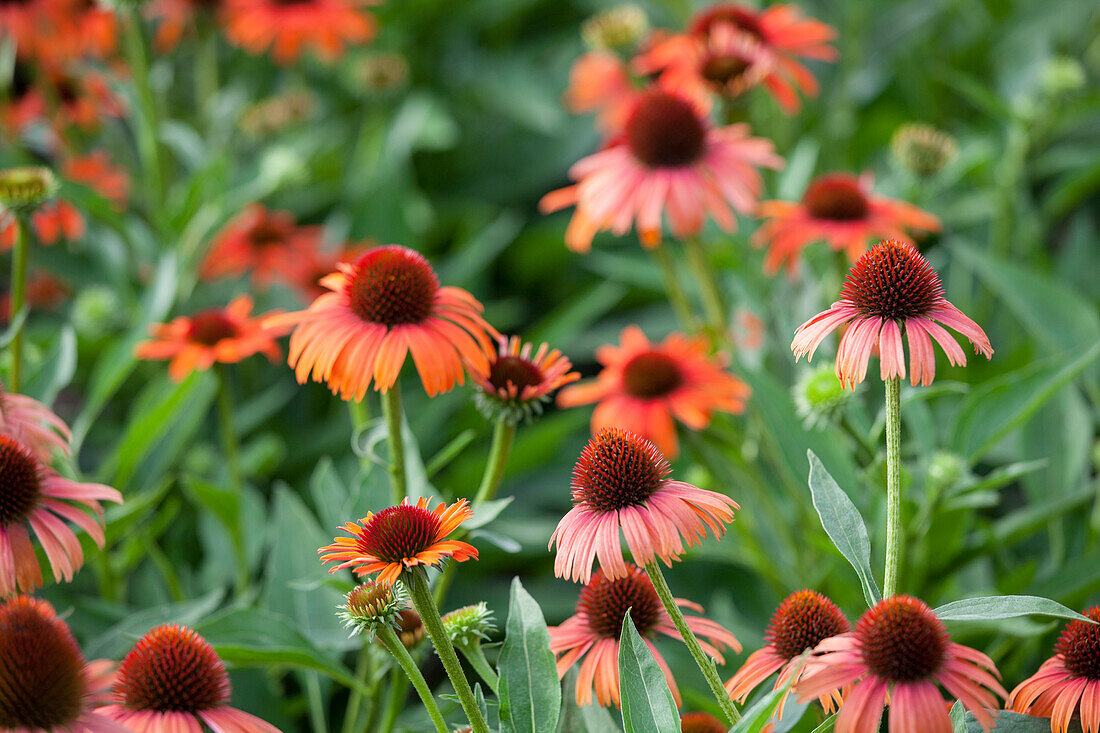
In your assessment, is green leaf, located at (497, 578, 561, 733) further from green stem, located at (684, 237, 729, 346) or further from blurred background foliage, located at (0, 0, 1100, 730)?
green stem, located at (684, 237, 729, 346)

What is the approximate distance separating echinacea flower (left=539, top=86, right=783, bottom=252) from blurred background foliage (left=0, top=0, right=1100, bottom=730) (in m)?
0.16

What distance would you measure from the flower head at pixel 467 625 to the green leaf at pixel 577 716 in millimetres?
80

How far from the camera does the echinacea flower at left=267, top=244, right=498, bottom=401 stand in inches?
30.5

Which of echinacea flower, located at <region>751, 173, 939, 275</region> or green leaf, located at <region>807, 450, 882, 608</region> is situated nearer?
green leaf, located at <region>807, 450, 882, 608</region>

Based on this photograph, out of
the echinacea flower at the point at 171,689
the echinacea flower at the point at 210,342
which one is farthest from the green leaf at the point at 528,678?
the echinacea flower at the point at 210,342

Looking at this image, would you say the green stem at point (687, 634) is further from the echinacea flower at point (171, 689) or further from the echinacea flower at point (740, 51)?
the echinacea flower at point (740, 51)

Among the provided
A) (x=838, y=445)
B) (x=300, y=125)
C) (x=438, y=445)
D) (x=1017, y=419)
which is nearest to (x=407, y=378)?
(x=438, y=445)

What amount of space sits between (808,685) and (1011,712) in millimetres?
196

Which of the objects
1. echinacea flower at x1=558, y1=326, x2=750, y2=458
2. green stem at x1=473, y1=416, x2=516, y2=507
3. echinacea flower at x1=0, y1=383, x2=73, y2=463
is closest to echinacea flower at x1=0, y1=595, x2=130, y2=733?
echinacea flower at x1=0, y1=383, x2=73, y2=463

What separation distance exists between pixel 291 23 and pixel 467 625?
147 centimetres

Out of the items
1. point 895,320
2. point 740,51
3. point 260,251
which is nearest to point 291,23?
point 260,251

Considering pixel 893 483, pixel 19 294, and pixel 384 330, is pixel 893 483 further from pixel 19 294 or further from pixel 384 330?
pixel 19 294

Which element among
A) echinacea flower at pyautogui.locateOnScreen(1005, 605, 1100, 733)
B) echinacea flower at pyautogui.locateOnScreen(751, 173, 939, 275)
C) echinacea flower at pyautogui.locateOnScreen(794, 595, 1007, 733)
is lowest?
echinacea flower at pyautogui.locateOnScreen(1005, 605, 1100, 733)

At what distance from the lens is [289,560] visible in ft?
3.46
